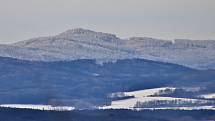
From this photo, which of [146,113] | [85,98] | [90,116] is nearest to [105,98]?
[85,98]

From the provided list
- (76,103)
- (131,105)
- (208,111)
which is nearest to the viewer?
(208,111)

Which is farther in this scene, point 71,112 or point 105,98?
point 105,98

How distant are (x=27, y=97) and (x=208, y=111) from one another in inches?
2021

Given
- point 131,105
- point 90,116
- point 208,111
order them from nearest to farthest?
point 90,116 → point 208,111 → point 131,105

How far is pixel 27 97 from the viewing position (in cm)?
19388

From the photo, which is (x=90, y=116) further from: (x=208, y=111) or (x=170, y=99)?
(x=170, y=99)

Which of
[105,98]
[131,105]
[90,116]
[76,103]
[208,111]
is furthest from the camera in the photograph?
[105,98]

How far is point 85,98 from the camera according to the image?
198 metres

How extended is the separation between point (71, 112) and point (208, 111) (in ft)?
67.1

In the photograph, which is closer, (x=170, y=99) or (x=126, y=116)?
(x=126, y=116)

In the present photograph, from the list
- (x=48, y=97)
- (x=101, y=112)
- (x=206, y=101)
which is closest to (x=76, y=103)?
(x=48, y=97)

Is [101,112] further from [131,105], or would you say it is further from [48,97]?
[48,97]

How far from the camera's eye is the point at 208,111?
15150cm

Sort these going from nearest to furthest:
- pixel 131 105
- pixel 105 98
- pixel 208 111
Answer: pixel 208 111, pixel 131 105, pixel 105 98
